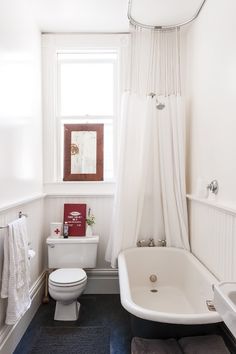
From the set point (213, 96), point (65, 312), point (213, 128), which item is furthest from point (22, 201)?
point (213, 96)

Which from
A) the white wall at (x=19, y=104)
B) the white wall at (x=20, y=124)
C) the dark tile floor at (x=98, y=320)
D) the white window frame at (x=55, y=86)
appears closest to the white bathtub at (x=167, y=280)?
the dark tile floor at (x=98, y=320)

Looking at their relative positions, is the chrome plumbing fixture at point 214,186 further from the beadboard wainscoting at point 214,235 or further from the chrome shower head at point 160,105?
the chrome shower head at point 160,105

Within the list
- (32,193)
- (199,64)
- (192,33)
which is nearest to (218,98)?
(199,64)

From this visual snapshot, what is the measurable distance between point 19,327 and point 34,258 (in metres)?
0.61

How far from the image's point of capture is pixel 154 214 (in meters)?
2.67

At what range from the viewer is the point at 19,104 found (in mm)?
2135

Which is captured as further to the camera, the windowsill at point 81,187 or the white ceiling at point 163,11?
the windowsill at point 81,187

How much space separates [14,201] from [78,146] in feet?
3.62

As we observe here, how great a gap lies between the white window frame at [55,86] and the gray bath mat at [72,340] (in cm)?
128

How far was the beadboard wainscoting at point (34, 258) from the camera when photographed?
1789 mm

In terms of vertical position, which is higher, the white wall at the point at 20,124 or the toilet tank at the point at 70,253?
the white wall at the point at 20,124

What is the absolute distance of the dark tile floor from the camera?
2.02 metres

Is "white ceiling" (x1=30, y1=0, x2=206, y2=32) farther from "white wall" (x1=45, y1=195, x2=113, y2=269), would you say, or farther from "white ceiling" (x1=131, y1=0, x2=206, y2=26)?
"white wall" (x1=45, y1=195, x2=113, y2=269)

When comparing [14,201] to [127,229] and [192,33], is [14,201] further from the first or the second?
[192,33]
